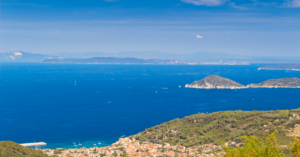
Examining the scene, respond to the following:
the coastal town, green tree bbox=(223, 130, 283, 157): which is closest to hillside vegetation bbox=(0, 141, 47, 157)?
the coastal town

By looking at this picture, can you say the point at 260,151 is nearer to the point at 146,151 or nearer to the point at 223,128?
the point at 146,151

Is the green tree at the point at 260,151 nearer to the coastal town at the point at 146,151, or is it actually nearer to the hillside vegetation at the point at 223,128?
the coastal town at the point at 146,151

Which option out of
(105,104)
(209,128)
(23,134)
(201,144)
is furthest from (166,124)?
(105,104)

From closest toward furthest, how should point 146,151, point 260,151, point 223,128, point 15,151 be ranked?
1. point 260,151
2. point 15,151
3. point 146,151
4. point 223,128

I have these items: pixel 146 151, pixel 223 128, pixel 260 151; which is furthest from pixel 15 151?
pixel 223 128

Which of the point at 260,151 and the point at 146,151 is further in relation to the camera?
the point at 146,151

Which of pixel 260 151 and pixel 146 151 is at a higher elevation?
pixel 260 151

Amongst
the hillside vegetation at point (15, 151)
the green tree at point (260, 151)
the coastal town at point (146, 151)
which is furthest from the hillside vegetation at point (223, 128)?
the green tree at point (260, 151)
